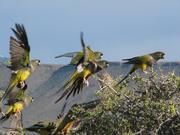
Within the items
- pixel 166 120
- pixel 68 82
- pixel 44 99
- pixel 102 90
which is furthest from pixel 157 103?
pixel 44 99

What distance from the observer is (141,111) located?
11.3m

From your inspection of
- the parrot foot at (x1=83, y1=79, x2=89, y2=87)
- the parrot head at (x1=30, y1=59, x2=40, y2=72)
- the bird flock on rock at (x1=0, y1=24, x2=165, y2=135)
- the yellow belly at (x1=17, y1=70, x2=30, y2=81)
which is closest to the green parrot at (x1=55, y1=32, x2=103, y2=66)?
the bird flock on rock at (x1=0, y1=24, x2=165, y2=135)

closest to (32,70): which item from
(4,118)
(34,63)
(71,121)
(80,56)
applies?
(34,63)

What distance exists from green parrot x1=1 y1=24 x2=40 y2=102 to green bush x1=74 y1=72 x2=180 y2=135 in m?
1.16

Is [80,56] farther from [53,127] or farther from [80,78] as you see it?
[53,127]

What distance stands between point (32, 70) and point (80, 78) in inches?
77.8

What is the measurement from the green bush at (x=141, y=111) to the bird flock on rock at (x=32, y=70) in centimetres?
21

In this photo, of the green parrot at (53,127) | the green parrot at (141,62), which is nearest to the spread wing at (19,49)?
the green parrot at (53,127)

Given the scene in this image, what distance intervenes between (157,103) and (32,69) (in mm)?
2162

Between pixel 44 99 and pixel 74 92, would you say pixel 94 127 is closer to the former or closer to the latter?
pixel 74 92

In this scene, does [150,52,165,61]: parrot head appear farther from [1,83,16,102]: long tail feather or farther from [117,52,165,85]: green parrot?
[1,83,16,102]: long tail feather

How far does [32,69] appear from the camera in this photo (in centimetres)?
1193

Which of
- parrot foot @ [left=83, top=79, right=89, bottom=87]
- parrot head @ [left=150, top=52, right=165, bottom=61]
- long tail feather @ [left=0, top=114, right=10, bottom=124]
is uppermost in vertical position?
parrot head @ [left=150, top=52, right=165, bottom=61]

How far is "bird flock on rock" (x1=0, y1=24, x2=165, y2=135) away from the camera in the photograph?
410 inches
